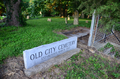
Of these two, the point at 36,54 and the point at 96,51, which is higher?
the point at 36,54

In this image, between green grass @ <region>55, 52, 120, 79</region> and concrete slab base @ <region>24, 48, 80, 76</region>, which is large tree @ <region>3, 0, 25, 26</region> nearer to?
concrete slab base @ <region>24, 48, 80, 76</region>

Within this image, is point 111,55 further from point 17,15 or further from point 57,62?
point 17,15

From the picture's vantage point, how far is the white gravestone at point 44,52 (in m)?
2.71

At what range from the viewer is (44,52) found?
3070mm

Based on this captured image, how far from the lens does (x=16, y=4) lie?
740 cm

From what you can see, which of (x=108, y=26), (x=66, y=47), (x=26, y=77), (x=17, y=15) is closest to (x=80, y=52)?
(x=66, y=47)

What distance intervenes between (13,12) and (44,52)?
238 inches

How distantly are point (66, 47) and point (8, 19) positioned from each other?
612cm

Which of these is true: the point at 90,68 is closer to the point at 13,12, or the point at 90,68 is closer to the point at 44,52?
the point at 44,52

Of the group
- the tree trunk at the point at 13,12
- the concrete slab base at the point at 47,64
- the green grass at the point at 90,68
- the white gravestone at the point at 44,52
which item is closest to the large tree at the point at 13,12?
the tree trunk at the point at 13,12

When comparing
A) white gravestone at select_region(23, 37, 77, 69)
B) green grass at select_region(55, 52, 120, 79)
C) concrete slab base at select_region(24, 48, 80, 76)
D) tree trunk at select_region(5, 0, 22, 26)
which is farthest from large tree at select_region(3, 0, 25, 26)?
green grass at select_region(55, 52, 120, 79)

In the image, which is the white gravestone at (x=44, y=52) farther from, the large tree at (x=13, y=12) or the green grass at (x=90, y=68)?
the large tree at (x=13, y=12)

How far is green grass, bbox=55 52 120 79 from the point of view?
2.66m

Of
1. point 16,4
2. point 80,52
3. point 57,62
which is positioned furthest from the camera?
point 16,4
